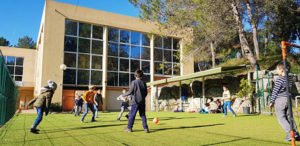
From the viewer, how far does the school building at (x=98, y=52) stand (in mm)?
26469

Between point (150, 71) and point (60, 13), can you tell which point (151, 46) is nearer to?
point (150, 71)

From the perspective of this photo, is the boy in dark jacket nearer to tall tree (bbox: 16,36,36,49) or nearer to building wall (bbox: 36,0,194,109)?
building wall (bbox: 36,0,194,109)

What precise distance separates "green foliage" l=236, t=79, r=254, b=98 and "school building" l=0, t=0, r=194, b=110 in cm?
789

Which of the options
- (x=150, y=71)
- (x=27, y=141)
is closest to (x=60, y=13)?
(x=150, y=71)

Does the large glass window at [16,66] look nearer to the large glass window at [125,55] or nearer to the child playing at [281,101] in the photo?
the large glass window at [125,55]

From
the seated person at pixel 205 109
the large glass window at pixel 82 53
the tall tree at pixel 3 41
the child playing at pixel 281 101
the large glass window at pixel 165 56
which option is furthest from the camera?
the tall tree at pixel 3 41

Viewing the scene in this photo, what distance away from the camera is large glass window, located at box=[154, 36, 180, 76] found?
1296 inches

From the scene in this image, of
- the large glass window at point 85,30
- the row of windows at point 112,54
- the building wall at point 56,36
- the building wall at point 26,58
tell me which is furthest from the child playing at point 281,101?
the building wall at point 26,58

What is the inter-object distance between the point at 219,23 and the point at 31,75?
108 ft

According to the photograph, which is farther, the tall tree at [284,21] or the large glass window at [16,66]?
the large glass window at [16,66]

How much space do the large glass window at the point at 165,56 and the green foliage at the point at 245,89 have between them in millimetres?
15785

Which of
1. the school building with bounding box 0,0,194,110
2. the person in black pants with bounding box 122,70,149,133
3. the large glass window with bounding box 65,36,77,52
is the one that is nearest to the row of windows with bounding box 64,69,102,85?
the school building with bounding box 0,0,194,110

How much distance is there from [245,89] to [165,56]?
17.5 metres

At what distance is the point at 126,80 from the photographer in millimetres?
30391
